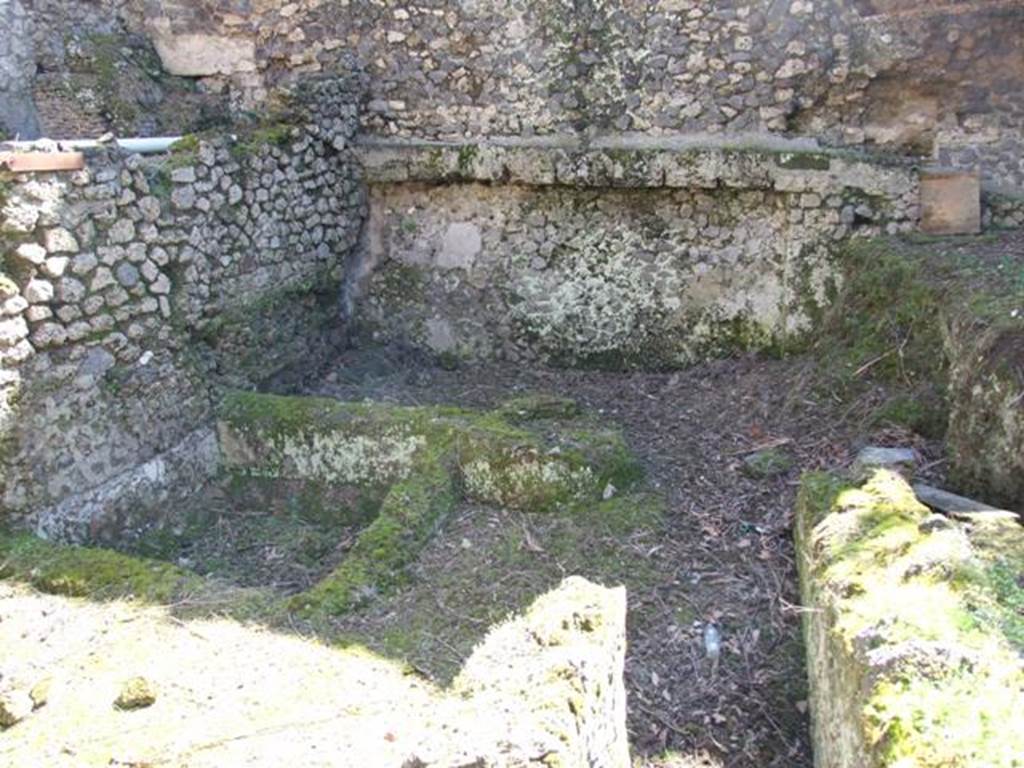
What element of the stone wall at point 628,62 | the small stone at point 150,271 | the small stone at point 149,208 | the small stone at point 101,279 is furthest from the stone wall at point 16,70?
the small stone at point 101,279

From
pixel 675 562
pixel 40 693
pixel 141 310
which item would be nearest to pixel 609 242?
pixel 675 562

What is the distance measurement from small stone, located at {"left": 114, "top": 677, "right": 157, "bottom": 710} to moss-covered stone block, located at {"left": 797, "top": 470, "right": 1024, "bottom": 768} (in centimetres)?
281

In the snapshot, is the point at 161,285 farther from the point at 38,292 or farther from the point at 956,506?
the point at 956,506

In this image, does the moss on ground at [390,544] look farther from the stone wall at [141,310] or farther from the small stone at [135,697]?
the stone wall at [141,310]

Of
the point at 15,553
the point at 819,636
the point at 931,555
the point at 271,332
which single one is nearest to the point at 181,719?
the point at 15,553

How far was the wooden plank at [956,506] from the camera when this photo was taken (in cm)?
409

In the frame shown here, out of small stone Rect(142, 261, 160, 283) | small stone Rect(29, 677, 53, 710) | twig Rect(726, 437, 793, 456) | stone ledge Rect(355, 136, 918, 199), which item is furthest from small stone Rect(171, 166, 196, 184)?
twig Rect(726, 437, 793, 456)

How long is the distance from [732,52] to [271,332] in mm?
4069

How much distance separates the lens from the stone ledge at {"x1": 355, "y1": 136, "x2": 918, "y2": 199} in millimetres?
6660

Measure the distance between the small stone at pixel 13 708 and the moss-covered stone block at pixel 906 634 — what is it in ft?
11.0

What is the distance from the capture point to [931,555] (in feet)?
11.4

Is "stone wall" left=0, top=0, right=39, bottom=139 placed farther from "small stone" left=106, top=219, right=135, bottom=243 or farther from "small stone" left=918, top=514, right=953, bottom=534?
"small stone" left=918, top=514, right=953, bottom=534

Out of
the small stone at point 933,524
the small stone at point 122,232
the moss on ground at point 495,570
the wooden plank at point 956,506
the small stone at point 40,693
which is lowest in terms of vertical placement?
the moss on ground at point 495,570

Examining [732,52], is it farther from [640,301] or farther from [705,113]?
[640,301]
